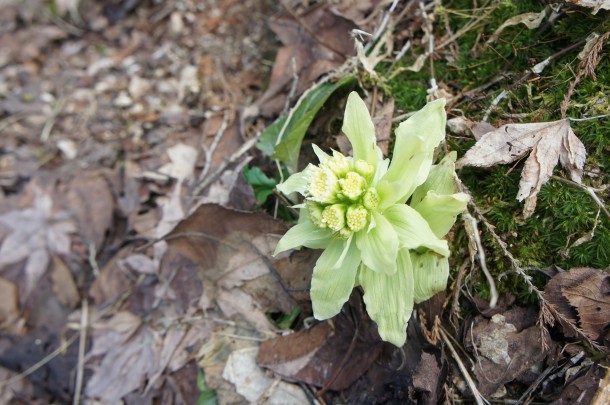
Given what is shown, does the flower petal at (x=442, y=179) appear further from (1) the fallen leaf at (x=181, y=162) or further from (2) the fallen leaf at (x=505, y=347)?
(1) the fallen leaf at (x=181, y=162)

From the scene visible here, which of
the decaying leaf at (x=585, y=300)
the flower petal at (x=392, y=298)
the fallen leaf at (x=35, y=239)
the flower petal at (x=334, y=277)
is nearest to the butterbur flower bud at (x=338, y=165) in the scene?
the flower petal at (x=334, y=277)

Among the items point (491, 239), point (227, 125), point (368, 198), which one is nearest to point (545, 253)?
point (491, 239)

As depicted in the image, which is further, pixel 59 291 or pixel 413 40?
pixel 59 291

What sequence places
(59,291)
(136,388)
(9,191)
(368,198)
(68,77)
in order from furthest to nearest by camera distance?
(68,77) < (9,191) < (59,291) < (136,388) < (368,198)

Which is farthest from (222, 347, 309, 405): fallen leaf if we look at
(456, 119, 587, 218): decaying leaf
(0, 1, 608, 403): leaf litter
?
(456, 119, 587, 218): decaying leaf

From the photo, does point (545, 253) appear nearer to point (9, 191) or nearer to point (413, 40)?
point (413, 40)

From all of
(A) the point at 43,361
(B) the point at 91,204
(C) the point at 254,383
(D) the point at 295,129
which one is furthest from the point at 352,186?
(A) the point at 43,361
